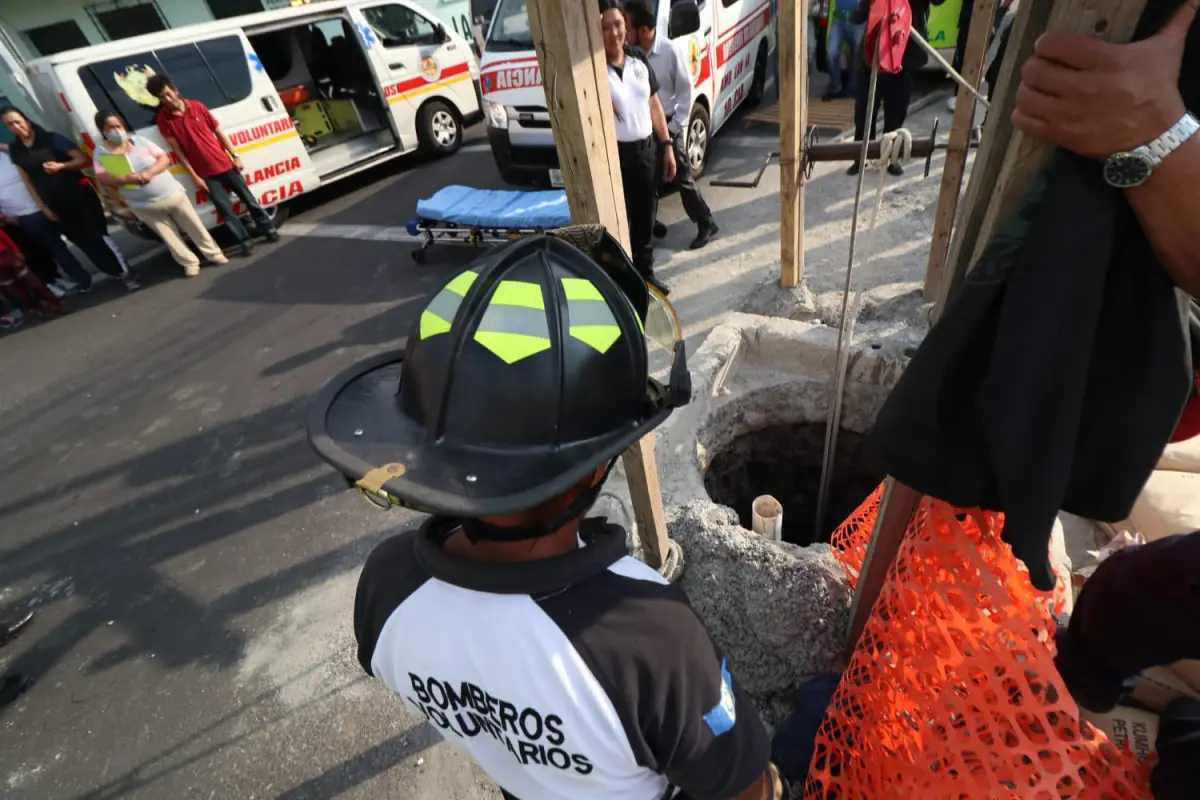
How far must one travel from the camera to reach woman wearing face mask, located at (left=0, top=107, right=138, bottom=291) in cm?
596

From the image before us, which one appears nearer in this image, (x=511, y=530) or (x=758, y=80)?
(x=511, y=530)

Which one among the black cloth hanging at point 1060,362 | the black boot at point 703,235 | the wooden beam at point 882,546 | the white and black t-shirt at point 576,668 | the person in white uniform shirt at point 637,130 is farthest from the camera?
the black boot at point 703,235

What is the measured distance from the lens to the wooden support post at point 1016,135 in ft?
2.38

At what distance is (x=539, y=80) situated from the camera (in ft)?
17.4

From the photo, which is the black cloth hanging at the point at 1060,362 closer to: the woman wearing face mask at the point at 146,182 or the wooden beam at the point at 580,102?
the wooden beam at the point at 580,102

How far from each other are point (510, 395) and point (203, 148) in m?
7.06

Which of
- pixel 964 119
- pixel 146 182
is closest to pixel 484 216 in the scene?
pixel 146 182

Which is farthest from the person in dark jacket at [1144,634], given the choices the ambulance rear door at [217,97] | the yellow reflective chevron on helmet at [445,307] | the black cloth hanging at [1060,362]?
the ambulance rear door at [217,97]

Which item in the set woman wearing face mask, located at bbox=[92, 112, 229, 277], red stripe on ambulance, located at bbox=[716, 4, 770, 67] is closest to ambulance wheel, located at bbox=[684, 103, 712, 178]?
red stripe on ambulance, located at bbox=[716, 4, 770, 67]

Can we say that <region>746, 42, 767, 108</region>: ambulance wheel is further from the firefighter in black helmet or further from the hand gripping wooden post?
the firefighter in black helmet

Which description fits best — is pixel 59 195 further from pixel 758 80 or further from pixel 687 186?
pixel 758 80

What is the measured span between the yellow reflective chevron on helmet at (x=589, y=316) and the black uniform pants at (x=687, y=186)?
4.31 m

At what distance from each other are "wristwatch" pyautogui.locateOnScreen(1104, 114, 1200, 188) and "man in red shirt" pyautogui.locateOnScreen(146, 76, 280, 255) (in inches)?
298

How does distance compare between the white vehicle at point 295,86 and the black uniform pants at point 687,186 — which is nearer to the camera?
the black uniform pants at point 687,186
